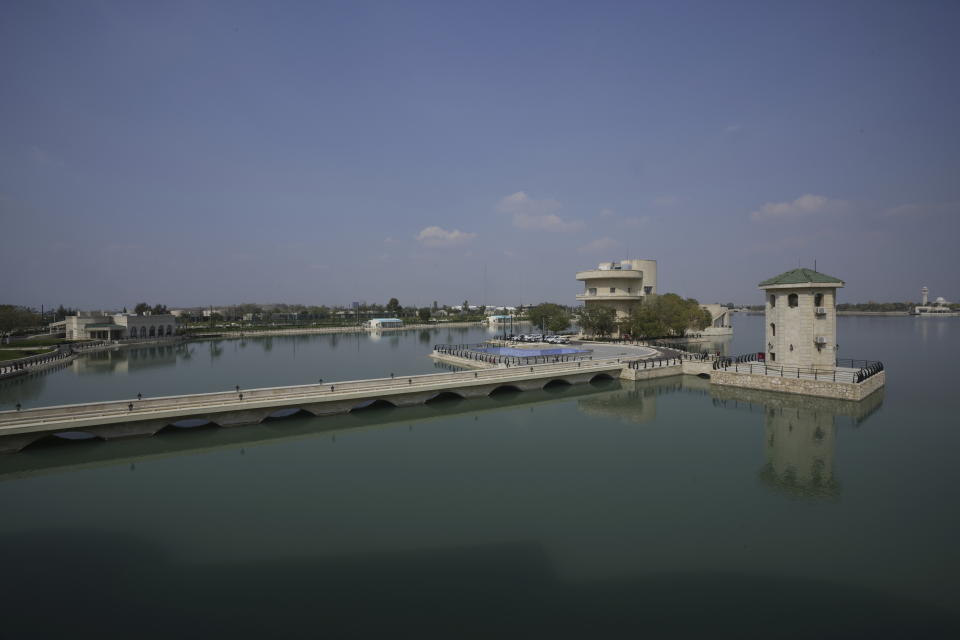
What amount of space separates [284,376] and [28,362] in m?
25.7

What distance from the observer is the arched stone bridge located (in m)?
18.6

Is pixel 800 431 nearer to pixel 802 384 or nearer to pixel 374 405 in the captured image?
pixel 802 384

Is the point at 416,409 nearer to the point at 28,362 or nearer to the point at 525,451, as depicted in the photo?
the point at 525,451

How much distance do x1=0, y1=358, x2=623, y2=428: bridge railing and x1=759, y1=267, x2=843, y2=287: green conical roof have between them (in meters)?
13.4

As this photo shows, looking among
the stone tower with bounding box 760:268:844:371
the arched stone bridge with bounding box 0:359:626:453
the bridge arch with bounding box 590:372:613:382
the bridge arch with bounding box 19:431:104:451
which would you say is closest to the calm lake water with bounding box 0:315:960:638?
the bridge arch with bounding box 19:431:104:451

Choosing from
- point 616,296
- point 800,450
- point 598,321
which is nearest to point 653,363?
point 800,450

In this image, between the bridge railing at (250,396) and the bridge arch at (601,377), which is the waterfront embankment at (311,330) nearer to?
the bridge arch at (601,377)

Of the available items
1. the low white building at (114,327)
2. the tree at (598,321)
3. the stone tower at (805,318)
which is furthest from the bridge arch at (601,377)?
the low white building at (114,327)

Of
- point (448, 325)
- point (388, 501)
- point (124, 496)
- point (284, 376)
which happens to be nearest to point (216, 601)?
point (388, 501)

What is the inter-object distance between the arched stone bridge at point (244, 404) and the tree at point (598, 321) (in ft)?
105

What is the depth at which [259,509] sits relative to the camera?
537 inches

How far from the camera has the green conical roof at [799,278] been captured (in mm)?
29094

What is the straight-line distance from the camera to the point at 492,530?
484 inches

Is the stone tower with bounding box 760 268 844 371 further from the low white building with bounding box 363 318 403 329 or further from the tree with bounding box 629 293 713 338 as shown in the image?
the low white building with bounding box 363 318 403 329
